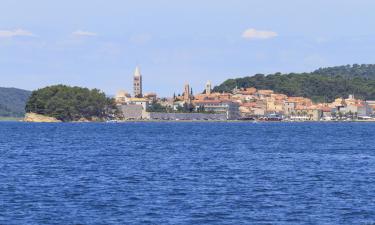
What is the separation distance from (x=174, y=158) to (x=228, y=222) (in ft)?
115

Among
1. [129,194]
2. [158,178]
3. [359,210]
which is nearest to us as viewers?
[359,210]

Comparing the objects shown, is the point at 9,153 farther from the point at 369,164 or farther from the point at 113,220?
the point at 113,220

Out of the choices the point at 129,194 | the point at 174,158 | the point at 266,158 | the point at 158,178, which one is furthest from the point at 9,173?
the point at 266,158

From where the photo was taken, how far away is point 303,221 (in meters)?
37.2

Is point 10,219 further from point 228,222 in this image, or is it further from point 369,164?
point 369,164

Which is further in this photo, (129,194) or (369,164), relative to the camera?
(369,164)

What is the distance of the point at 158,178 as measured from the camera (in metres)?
52.8

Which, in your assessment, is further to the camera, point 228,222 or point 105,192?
point 105,192

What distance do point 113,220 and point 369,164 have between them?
103 ft

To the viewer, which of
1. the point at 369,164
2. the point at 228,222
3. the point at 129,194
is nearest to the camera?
the point at 228,222

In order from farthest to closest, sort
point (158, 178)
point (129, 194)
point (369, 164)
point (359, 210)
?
point (369, 164) < point (158, 178) < point (129, 194) < point (359, 210)

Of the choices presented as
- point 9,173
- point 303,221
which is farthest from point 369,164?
point 303,221

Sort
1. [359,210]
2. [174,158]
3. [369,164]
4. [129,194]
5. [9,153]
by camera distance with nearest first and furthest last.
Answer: [359,210], [129,194], [369,164], [174,158], [9,153]

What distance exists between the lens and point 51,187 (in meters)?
47.5
